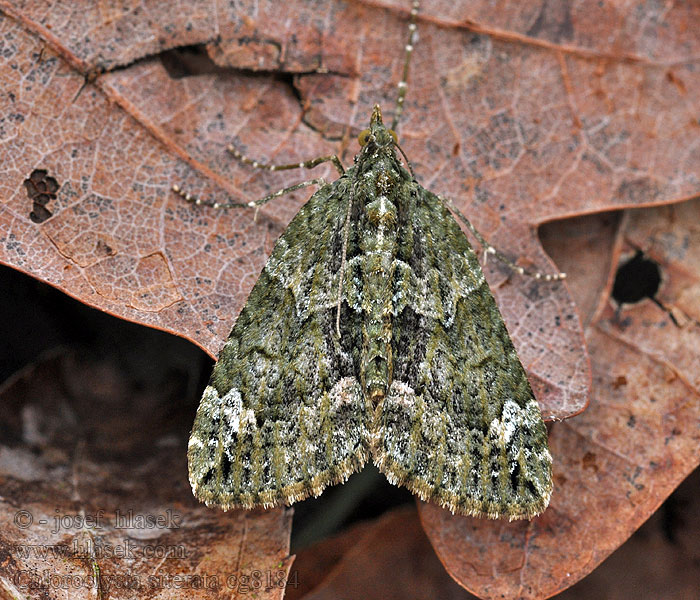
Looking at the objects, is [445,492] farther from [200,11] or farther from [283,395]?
[200,11]

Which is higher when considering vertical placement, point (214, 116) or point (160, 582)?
point (214, 116)

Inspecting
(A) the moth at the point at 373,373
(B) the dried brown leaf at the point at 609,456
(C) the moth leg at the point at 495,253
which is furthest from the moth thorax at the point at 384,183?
(B) the dried brown leaf at the point at 609,456

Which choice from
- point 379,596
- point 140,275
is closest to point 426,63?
point 140,275

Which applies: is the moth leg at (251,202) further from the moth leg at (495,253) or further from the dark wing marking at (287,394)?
the moth leg at (495,253)

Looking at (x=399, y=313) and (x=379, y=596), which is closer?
(x=399, y=313)

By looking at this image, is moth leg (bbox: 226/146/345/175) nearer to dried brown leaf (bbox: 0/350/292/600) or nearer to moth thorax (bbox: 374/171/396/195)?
moth thorax (bbox: 374/171/396/195)

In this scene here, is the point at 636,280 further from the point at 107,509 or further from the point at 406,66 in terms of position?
the point at 107,509

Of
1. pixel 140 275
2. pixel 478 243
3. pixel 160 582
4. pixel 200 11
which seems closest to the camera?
pixel 160 582
